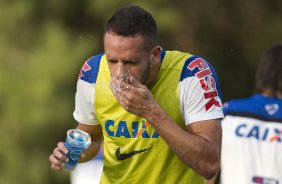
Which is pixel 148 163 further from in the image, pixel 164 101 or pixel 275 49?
pixel 275 49

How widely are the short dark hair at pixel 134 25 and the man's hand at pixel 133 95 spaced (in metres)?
0.31

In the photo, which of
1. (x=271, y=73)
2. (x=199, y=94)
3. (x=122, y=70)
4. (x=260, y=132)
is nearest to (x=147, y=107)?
(x=122, y=70)

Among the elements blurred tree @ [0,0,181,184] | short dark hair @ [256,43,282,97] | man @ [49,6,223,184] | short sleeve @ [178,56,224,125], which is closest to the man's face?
man @ [49,6,223,184]

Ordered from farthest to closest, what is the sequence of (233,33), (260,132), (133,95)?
(233,33) < (260,132) < (133,95)

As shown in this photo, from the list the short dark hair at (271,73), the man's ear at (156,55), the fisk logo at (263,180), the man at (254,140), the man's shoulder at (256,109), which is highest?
the man's ear at (156,55)

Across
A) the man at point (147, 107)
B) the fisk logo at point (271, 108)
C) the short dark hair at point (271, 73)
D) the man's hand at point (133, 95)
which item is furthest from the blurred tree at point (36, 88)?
the man's hand at point (133, 95)

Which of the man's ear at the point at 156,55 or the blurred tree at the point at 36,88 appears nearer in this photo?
the man's ear at the point at 156,55

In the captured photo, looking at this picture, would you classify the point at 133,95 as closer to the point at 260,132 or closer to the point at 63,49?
the point at 260,132

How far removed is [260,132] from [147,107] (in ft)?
7.87

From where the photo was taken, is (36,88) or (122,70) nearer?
(122,70)

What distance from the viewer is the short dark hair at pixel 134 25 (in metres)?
5.62

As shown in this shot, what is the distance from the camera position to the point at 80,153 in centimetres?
577

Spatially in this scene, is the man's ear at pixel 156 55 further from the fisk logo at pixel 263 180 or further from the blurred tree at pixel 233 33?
the blurred tree at pixel 233 33

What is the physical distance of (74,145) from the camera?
5715mm
